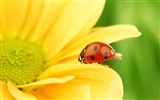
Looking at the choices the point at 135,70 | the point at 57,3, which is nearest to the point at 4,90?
the point at 57,3

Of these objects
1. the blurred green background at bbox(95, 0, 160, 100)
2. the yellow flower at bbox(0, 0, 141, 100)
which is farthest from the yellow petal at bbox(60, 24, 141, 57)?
the blurred green background at bbox(95, 0, 160, 100)

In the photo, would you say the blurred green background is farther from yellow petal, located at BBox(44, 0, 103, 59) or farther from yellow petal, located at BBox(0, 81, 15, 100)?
yellow petal, located at BBox(0, 81, 15, 100)

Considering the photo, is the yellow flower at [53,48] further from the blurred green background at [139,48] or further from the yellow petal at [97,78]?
the blurred green background at [139,48]

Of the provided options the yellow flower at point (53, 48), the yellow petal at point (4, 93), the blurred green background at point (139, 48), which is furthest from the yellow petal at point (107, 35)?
the blurred green background at point (139, 48)

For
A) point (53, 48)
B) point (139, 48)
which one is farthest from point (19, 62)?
point (139, 48)

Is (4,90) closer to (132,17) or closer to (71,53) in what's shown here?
(71,53)

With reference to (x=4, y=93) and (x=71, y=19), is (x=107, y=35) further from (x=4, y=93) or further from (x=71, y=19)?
(x=4, y=93)
